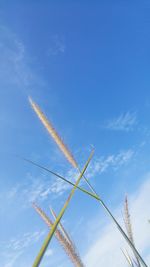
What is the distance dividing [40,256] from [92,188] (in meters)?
1.86

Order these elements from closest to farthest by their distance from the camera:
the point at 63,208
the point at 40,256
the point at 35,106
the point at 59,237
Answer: the point at 40,256
the point at 63,208
the point at 59,237
the point at 35,106

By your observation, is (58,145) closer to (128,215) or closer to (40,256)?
(128,215)

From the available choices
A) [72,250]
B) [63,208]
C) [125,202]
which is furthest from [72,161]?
[63,208]

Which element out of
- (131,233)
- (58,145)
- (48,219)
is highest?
(58,145)

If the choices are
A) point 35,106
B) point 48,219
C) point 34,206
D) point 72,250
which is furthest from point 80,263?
point 35,106

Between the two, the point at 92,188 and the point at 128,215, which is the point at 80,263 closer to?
the point at 92,188

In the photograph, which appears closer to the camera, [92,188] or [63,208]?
[63,208]

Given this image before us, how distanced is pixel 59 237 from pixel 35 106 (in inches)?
62.7

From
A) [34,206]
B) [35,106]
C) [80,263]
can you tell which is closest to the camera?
[80,263]

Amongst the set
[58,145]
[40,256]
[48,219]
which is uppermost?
[58,145]

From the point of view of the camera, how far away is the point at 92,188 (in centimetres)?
292

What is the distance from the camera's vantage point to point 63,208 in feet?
4.54

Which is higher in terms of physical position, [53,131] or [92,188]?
[53,131]

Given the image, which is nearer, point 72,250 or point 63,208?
point 63,208
